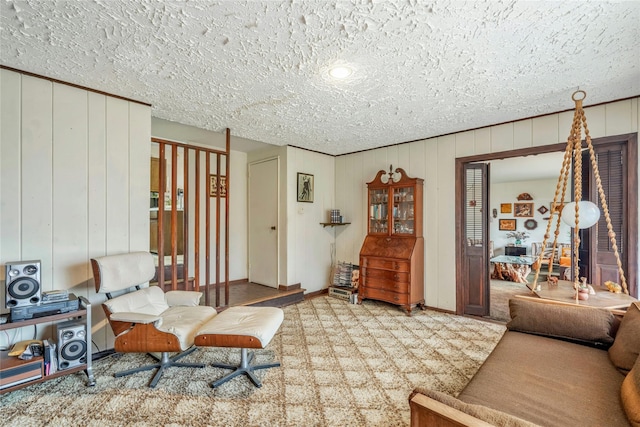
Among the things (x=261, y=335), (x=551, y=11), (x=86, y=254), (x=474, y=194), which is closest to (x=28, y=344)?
(x=86, y=254)

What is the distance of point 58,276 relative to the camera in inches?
97.2

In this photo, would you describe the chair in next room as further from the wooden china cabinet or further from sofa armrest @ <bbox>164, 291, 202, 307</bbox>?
the wooden china cabinet

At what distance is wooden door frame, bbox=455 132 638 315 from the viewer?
2783 mm

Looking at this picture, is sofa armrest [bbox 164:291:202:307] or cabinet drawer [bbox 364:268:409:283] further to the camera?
cabinet drawer [bbox 364:268:409:283]

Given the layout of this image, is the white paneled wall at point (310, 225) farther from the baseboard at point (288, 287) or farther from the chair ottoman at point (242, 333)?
the chair ottoman at point (242, 333)

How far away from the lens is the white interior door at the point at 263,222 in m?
4.82

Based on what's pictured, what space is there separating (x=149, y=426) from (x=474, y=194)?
4.05 metres

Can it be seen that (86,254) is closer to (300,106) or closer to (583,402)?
(300,106)

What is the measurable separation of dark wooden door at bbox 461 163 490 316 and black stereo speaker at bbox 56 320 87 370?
3.99 metres

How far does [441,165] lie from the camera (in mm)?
4066

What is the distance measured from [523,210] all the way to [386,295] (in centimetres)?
649

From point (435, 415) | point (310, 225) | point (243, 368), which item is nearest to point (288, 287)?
point (310, 225)

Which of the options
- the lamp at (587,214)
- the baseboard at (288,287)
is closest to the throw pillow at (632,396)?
the lamp at (587,214)

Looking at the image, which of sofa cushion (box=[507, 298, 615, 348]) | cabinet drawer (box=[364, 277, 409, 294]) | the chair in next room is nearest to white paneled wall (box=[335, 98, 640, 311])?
cabinet drawer (box=[364, 277, 409, 294])
